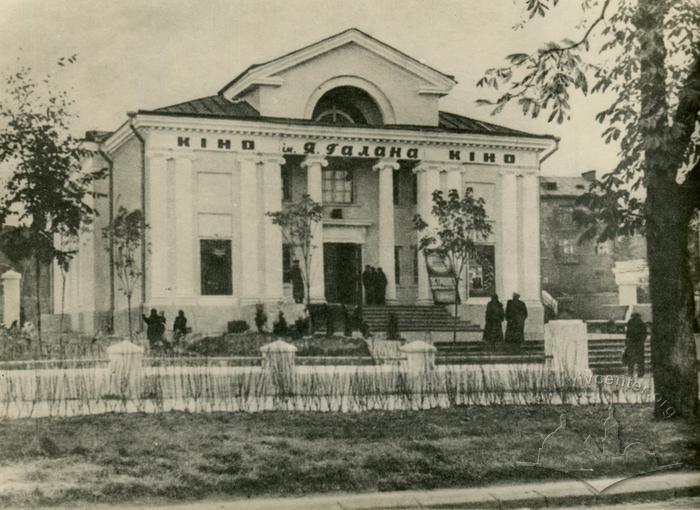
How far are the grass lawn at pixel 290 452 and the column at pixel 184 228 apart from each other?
8.05m

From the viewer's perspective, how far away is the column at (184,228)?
19.4 m

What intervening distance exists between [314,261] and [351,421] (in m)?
11.5

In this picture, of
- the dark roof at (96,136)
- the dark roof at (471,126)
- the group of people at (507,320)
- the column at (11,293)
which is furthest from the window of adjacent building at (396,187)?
the dark roof at (96,136)

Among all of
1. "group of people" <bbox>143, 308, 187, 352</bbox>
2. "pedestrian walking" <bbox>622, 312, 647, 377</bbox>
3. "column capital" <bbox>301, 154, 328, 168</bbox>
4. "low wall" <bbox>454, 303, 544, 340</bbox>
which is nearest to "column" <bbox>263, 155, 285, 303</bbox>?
"column capital" <bbox>301, 154, 328, 168</bbox>

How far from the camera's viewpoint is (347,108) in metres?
24.8

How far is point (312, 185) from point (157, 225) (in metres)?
5.03

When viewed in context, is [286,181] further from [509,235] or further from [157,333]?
[157,333]

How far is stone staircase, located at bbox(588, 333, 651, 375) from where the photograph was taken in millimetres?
16922

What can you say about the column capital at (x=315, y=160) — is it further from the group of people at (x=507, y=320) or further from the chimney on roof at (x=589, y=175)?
the chimney on roof at (x=589, y=175)

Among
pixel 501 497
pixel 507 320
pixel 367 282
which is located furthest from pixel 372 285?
pixel 501 497

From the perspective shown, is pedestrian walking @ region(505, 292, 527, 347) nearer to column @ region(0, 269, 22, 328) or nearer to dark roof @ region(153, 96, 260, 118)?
dark roof @ region(153, 96, 260, 118)

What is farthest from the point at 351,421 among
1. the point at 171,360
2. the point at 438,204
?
the point at 438,204

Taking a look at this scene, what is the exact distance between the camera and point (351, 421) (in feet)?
37.9

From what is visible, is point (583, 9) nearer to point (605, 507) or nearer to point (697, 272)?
point (605, 507)
